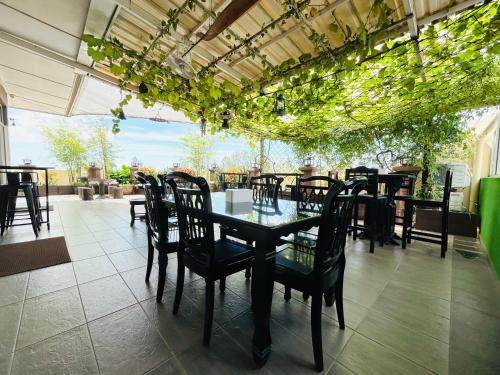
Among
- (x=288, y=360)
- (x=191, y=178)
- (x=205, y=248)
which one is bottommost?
(x=288, y=360)

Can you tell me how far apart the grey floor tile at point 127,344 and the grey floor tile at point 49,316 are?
183 mm

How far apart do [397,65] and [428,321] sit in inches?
99.8

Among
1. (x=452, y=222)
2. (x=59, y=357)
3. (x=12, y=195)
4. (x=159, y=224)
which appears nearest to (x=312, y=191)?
(x=159, y=224)

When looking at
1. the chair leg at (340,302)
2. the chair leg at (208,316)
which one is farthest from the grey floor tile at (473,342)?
the chair leg at (208,316)

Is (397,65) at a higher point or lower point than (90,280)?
higher

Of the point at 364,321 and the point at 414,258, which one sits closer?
the point at 364,321

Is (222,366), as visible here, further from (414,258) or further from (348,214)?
(414,258)

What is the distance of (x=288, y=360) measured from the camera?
→ 1094 millimetres

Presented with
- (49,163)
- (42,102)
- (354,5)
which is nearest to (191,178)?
(354,5)

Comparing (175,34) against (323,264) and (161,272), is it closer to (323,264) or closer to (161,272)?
(161,272)

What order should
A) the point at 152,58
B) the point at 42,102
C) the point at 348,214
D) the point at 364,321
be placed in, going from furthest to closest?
the point at 42,102 < the point at 152,58 < the point at 364,321 < the point at 348,214

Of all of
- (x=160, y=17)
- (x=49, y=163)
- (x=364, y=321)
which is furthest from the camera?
(x=49, y=163)

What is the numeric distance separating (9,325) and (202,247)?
1.35m

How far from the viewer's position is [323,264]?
3.59ft
